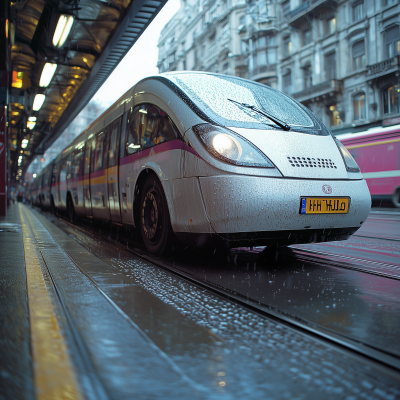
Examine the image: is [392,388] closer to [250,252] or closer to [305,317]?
[305,317]

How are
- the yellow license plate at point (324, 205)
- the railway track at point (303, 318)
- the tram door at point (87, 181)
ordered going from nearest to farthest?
the railway track at point (303, 318), the yellow license plate at point (324, 205), the tram door at point (87, 181)

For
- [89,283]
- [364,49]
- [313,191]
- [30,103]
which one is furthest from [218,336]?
[364,49]

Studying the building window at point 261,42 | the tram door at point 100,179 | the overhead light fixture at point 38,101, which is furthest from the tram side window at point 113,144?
the building window at point 261,42

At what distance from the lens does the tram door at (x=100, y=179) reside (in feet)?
22.0

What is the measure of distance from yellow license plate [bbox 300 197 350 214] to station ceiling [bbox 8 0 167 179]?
559 cm

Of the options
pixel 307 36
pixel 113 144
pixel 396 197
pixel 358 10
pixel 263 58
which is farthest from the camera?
pixel 263 58

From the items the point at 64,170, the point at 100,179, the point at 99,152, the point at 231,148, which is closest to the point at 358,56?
the point at 64,170

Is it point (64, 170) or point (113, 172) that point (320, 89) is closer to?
point (64, 170)

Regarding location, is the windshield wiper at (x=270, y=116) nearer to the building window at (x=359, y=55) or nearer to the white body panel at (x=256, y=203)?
the white body panel at (x=256, y=203)

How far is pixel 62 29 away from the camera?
9.10 meters

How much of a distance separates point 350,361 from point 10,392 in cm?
126

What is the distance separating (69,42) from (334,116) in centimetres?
2155

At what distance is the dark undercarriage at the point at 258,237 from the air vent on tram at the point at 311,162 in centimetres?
56

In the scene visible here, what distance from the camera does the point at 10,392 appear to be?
1340mm
